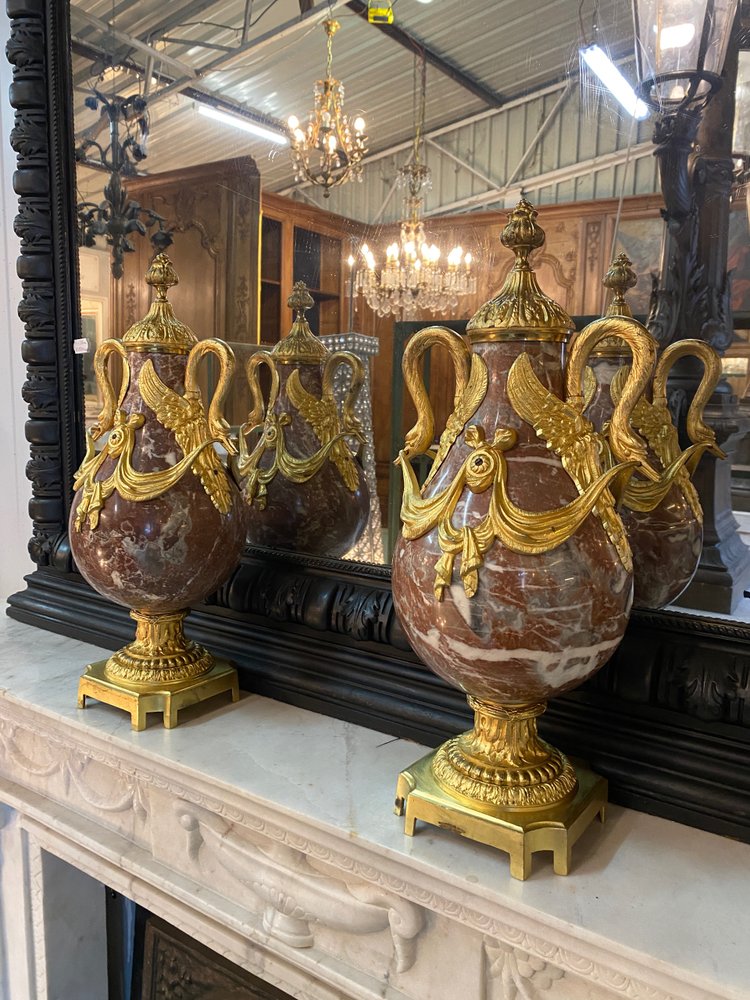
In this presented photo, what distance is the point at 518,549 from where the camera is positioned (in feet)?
2.09

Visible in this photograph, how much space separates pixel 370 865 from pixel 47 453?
930mm

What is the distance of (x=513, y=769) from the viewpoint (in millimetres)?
722

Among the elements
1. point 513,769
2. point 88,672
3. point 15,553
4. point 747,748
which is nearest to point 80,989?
point 88,672

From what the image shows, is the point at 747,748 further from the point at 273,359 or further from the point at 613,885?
the point at 273,359

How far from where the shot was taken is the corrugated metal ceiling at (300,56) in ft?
2.76

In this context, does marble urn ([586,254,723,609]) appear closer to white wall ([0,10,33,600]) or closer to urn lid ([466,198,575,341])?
urn lid ([466,198,575,341])

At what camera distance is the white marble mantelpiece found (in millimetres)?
637

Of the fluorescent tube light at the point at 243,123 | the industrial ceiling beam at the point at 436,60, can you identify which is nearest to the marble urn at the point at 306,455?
the fluorescent tube light at the point at 243,123

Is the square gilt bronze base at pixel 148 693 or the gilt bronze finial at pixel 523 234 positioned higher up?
the gilt bronze finial at pixel 523 234

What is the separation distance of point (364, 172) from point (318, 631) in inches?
23.4

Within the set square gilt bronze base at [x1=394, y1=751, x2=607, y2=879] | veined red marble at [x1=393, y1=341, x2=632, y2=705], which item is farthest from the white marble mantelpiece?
veined red marble at [x1=393, y1=341, x2=632, y2=705]

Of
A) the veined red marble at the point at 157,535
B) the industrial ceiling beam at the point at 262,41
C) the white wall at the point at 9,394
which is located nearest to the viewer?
the veined red marble at the point at 157,535

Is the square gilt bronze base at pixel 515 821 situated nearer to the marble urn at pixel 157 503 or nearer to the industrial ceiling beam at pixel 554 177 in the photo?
the marble urn at pixel 157 503

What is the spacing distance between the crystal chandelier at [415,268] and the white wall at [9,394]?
2.88 feet
